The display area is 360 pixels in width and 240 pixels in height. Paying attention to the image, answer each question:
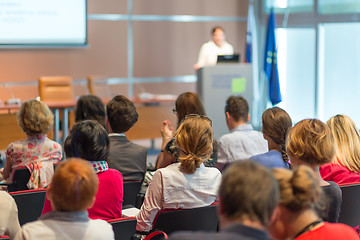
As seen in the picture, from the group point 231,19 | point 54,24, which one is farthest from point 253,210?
point 231,19

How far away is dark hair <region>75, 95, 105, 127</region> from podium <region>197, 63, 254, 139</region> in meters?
2.85

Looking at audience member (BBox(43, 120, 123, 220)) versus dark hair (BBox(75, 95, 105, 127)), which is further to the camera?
dark hair (BBox(75, 95, 105, 127))

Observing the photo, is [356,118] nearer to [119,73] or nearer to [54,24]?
[119,73]

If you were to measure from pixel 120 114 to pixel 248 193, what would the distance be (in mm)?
2334

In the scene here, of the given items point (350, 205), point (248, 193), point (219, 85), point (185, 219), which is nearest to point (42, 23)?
point (219, 85)

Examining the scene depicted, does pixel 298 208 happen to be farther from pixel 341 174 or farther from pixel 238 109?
pixel 238 109

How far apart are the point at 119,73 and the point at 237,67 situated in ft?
8.55

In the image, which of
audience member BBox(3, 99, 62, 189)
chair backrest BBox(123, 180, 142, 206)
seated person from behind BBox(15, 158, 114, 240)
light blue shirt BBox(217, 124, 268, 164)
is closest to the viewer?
seated person from behind BBox(15, 158, 114, 240)

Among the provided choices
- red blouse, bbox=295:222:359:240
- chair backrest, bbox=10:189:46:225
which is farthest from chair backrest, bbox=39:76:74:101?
red blouse, bbox=295:222:359:240

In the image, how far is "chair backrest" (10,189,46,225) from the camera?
9.10 ft

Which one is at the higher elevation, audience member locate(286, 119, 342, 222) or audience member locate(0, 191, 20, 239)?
audience member locate(286, 119, 342, 222)

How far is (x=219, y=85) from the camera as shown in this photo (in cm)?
726

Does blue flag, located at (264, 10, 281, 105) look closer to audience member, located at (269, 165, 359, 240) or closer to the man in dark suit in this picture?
the man in dark suit

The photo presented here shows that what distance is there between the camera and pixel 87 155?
2684 millimetres
